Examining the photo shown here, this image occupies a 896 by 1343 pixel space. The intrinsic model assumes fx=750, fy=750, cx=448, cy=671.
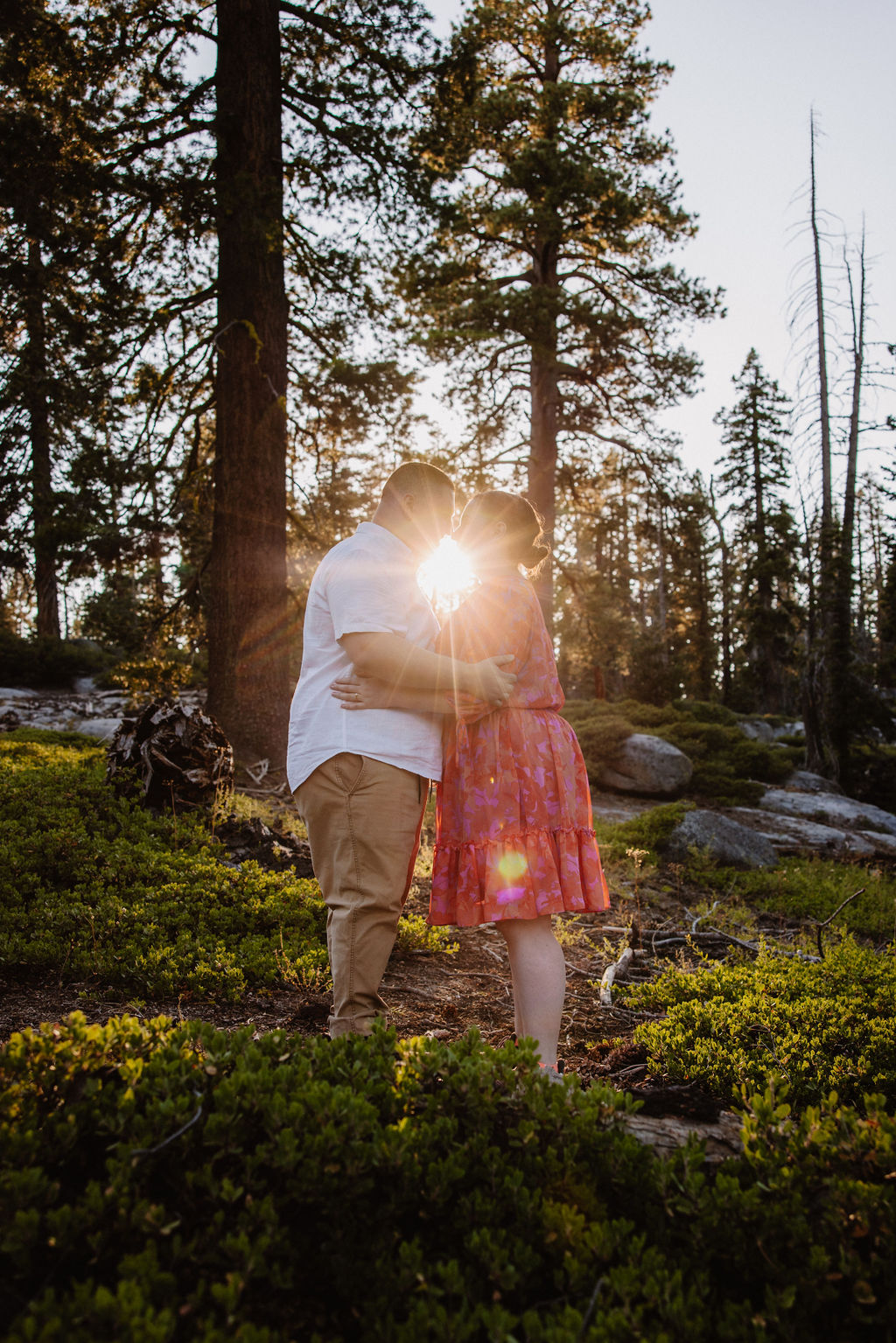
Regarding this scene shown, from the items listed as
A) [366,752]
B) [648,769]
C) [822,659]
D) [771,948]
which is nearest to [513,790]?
[366,752]

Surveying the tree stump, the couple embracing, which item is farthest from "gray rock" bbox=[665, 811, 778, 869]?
the couple embracing

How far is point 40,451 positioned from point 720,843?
18.1 meters

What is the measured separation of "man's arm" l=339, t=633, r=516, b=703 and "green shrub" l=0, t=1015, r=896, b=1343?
1071mm

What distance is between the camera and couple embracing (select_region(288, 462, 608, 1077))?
2.37 meters

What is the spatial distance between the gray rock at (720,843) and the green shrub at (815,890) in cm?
22

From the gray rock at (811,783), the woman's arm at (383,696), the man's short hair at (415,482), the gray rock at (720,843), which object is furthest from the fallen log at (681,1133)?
the gray rock at (811,783)

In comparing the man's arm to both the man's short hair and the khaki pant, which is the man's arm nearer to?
the khaki pant

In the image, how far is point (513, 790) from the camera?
100.0 inches

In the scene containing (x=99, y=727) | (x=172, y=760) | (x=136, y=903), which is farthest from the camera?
(x=99, y=727)

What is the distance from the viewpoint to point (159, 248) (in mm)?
8062

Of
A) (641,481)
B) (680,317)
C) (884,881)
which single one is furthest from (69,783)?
(680,317)

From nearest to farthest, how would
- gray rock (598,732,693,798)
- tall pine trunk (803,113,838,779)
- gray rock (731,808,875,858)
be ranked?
gray rock (731,808,875,858) → gray rock (598,732,693,798) → tall pine trunk (803,113,838,779)

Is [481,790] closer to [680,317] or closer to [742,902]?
[742,902]

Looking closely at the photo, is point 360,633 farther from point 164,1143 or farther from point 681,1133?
point 681,1133
